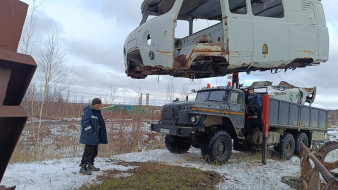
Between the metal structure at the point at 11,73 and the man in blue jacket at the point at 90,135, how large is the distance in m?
3.56

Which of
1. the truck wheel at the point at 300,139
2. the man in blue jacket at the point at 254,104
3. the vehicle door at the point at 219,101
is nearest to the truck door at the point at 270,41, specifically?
the vehicle door at the point at 219,101

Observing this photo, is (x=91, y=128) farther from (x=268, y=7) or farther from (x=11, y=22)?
(x=268, y=7)

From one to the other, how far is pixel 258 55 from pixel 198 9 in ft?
8.10

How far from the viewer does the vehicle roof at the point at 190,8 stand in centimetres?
666

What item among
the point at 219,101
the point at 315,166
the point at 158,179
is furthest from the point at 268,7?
the point at 158,179

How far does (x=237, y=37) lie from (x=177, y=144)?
4623 mm

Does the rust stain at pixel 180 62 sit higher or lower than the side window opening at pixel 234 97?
higher

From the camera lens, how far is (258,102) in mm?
8945

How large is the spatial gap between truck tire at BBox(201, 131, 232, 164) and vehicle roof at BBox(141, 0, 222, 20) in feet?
10.6

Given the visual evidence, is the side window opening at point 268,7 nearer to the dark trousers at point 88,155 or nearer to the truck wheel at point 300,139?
the dark trousers at point 88,155

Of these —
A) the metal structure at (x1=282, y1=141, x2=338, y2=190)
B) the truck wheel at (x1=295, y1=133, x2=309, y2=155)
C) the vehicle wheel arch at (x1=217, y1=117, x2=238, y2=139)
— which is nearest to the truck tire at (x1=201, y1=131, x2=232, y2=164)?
the vehicle wheel arch at (x1=217, y1=117, x2=238, y2=139)

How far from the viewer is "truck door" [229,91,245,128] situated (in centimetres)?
824

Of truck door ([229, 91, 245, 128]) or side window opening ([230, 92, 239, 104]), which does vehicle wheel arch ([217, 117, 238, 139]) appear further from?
side window opening ([230, 92, 239, 104])

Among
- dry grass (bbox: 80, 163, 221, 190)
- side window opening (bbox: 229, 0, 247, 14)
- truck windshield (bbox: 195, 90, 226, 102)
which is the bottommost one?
dry grass (bbox: 80, 163, 221, 190)
